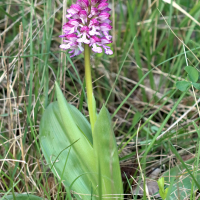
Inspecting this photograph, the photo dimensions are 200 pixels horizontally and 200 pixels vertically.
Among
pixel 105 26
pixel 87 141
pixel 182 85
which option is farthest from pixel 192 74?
pixel 87 141

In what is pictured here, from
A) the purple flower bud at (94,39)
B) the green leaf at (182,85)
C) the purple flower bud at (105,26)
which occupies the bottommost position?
the green leaf at (182,85)

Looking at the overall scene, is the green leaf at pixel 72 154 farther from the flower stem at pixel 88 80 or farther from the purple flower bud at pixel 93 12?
the purple flower bud at pixel 93 12

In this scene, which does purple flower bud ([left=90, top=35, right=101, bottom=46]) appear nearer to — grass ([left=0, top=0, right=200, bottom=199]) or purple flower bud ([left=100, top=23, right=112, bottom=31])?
purple flower bud ([left=100, top=23, right=112, bottom=31])

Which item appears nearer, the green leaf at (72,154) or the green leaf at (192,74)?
the green leaf at (72,154)

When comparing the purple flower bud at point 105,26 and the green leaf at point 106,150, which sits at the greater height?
the purple flower bud at point 105,26

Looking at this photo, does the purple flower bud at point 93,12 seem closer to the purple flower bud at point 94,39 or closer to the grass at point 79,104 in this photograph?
the purple flower bud at point 94,39

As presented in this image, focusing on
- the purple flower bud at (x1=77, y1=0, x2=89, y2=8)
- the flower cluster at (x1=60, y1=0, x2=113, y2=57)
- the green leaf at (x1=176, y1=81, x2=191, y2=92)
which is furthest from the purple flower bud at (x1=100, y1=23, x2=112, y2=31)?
the green leaf at (x1=176, y1=81, x2=191, y2=92)

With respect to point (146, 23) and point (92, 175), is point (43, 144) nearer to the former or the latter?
point (92, 175)

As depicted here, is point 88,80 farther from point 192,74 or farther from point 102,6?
point 192,74

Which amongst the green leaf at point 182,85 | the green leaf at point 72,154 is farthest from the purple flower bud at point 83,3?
the green leaf at point 182,85
